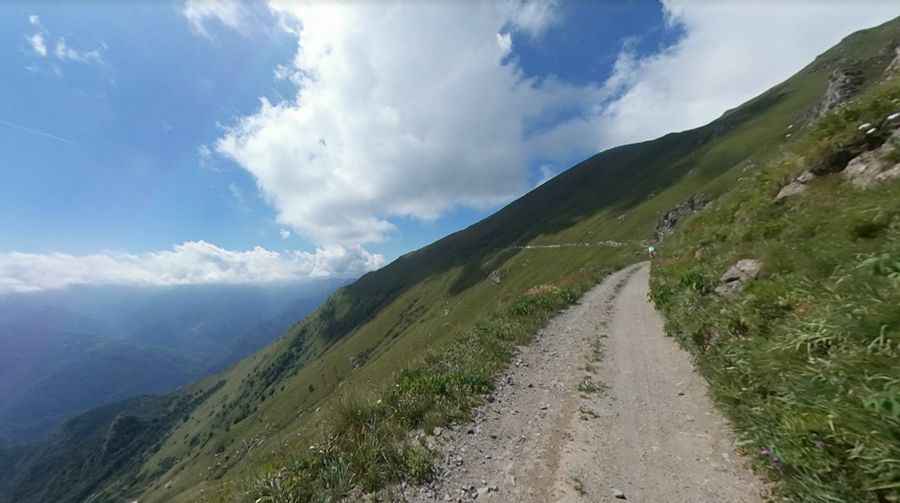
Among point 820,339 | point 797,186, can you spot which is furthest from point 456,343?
point 797,186

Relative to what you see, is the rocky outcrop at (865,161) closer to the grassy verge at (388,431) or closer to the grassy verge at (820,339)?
the grassy verge at (820,339)

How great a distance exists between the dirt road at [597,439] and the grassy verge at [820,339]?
651 mm

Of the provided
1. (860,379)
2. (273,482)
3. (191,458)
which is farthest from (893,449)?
(191,458)

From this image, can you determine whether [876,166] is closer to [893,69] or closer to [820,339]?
[820,339]

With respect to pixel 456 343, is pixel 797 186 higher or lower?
higher

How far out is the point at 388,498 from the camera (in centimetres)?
607

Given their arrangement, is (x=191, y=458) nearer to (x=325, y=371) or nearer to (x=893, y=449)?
(x=325, y=371)

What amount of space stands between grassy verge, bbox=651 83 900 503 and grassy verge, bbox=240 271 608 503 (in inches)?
204

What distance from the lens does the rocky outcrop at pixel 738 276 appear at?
9461 millimetres

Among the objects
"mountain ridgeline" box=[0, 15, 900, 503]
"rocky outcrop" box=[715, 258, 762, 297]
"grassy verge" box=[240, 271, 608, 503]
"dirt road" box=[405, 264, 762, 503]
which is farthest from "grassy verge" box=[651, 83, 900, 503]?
"grassy verge" box=[240, 271, 608, 503]

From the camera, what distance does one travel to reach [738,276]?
10.3 metres

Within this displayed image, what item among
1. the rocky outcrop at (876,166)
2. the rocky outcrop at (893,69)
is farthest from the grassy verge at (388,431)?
the rocky outcrop at (893,69)

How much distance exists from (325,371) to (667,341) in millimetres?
182762

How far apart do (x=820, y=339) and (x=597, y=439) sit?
3.90m
